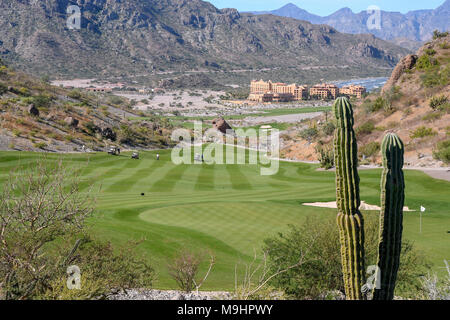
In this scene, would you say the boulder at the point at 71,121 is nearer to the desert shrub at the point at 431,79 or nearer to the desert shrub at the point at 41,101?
the desert shrub at the point at 41,101

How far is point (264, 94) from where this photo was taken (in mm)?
185875

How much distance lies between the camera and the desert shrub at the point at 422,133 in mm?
51412

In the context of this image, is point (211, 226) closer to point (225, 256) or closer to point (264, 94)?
point (225, 256)

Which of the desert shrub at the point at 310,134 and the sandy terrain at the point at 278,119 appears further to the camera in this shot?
the sandy terrain at the point at 278,119

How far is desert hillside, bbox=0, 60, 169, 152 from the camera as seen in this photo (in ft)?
156

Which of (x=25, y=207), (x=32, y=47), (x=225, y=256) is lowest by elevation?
(x=225, y=256)

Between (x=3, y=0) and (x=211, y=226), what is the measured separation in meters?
217

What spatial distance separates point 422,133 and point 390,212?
47848 millimetres

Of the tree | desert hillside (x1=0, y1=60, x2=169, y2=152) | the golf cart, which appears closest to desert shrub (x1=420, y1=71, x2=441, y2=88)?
desert hillside (x1=0, y1=60, x2=169, y2=152)

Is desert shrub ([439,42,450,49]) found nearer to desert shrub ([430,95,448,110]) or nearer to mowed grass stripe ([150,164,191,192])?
desert shrub ([430,95,448,110])

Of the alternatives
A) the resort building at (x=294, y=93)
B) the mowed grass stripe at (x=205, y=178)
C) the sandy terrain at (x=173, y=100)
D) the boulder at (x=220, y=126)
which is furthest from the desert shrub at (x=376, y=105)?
the resort building at (x=294, y=93)

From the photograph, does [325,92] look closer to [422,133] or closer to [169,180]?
[422,133]

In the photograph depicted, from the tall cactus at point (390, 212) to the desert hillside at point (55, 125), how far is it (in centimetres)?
4207

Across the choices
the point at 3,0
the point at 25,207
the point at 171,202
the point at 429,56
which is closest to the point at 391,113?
the point at 429,56
